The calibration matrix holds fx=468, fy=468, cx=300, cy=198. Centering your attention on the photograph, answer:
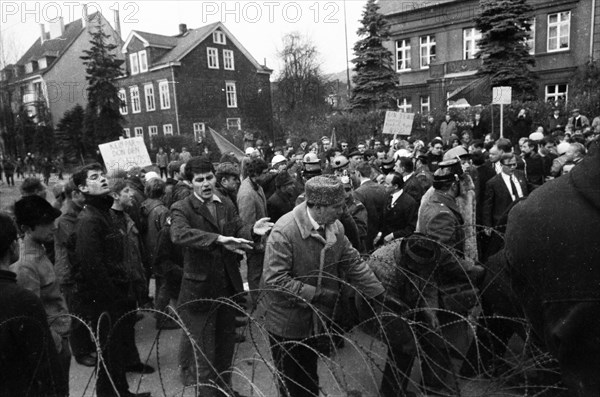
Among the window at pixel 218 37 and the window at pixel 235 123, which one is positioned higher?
the window at pixel 218 37

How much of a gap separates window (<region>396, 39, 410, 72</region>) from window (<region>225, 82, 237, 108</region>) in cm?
1588

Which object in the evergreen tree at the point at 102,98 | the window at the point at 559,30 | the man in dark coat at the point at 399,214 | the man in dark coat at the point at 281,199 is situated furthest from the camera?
the evergreen tree at the point at 102,98

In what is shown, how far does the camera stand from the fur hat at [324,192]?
3.43 meters

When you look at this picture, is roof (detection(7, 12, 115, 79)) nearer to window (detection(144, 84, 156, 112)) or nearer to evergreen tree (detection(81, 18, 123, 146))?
window (detection(144, 84, 156, 112))

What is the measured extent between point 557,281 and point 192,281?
3.43 m

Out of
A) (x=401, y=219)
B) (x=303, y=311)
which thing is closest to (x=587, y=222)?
(x=303, y=311)

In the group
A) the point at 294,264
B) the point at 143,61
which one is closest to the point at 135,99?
the point at 143,61

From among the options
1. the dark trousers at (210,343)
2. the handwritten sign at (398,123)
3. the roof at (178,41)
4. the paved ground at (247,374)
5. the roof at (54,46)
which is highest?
the roof at (54,46)

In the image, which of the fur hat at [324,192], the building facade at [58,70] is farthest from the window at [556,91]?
the building facade at [58,70]

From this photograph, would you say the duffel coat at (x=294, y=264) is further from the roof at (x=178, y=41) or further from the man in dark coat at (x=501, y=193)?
the roof at (x=178, y=41)

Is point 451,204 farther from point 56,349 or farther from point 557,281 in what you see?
point 56,349

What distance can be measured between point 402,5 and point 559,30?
442 inches

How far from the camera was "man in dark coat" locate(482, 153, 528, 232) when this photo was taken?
6.41m

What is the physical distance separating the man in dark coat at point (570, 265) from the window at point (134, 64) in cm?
4500
